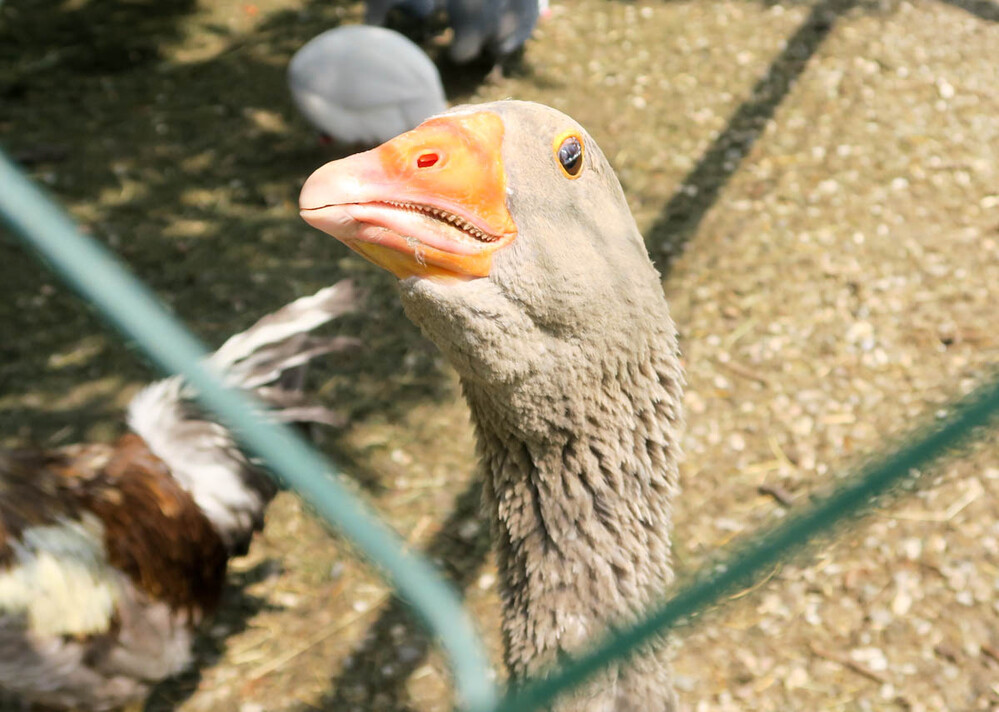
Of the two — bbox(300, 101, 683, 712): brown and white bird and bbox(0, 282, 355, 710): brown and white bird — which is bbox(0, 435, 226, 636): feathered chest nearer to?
bbox(0, 282, 355, 710): brown and white bird

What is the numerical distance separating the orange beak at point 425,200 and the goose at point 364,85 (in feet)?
10.9

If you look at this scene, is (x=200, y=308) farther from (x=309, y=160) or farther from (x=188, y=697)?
(x=188, y=697)

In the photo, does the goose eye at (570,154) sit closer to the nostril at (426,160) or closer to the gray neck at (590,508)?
the nostril at (426,160)

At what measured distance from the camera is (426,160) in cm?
152

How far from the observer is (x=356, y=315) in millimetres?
4465

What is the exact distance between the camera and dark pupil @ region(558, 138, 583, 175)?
171 cm

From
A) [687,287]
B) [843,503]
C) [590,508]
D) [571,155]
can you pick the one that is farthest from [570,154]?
[687,287]

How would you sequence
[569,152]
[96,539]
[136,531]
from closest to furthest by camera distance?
[569,152]
[96,539]
[136,531]

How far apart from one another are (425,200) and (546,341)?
15.4 inches

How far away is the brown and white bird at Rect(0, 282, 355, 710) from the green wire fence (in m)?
1.72

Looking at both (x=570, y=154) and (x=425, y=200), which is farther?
(x=570, y=154)

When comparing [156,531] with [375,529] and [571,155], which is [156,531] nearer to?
[571,155]

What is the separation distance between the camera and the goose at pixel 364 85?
15.7 ft

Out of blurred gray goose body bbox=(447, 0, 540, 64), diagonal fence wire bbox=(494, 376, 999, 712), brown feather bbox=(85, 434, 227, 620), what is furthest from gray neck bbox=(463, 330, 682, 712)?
blurred gray goose body bbox=(447, 0, 540, 64)
